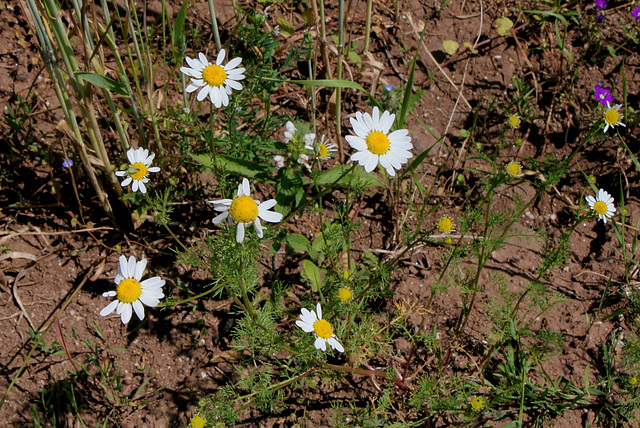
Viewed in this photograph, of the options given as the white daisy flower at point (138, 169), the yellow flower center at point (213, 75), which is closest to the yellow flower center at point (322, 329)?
the white daisy flower at point (138, 169)

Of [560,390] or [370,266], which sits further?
[370,266]

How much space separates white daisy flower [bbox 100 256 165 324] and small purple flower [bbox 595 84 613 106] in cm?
280

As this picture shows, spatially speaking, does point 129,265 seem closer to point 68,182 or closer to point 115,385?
point 115,385

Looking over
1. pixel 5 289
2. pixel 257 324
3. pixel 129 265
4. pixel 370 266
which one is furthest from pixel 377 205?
pixel 5 289

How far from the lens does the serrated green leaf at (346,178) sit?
7.07 ft

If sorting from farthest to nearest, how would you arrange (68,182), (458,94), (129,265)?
(458,94)
(68,182)
(129,265)

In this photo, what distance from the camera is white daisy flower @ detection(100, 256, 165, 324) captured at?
178 centimetres

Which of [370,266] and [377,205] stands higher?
[377,205]

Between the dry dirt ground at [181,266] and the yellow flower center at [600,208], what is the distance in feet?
1.87

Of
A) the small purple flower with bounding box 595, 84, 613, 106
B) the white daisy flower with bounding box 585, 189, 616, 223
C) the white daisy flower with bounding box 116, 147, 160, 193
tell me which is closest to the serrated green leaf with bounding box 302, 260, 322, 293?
the white daisy flower with bounding box 116, 147, 160, 193

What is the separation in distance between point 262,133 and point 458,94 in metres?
1.53

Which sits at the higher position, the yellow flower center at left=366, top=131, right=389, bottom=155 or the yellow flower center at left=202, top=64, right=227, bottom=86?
the yellow flower center at left=202, top=64, right=227, bottom=86

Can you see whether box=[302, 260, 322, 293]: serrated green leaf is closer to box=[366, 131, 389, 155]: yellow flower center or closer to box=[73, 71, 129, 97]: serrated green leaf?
box=[366, 131, 389, 155]: yellow flower center

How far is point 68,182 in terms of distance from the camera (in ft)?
8.48
